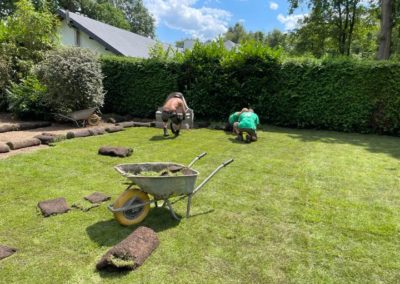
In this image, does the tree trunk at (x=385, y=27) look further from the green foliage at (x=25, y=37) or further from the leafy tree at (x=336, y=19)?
the green foliage at (x=25, y=37)

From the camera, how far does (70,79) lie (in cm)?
955

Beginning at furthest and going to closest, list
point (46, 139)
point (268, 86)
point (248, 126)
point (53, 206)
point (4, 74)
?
point (4, 74) < point (268, 86) < point (248, 126) < point (46, 139) < point (53, 206)

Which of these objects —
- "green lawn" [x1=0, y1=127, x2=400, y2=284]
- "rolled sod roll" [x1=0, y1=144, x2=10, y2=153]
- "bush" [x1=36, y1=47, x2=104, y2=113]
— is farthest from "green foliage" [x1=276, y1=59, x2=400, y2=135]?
"rolled sod roll" [x1=0, y1=144, x2=10, y2=153]

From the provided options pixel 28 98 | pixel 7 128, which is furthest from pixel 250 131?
pixel 28 98

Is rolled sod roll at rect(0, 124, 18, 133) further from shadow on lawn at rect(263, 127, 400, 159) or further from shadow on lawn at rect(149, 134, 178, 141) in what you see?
shadow on lawn at rect(263, 127, 400, 159)

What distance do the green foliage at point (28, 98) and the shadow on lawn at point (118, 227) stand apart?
779cm

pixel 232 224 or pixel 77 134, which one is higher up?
pixel 77 134

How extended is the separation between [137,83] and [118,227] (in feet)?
30.5

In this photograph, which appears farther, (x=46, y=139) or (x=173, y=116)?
(x=173, y=116)

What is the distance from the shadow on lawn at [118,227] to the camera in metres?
3.11

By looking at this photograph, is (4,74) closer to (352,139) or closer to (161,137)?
(161,137)

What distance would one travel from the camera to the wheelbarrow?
964cm

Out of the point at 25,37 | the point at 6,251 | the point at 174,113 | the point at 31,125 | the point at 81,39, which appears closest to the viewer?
the point at 6,251

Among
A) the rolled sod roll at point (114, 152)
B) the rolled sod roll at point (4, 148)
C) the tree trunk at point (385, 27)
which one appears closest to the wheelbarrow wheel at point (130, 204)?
the rolled sod roll at point (114, 152)
